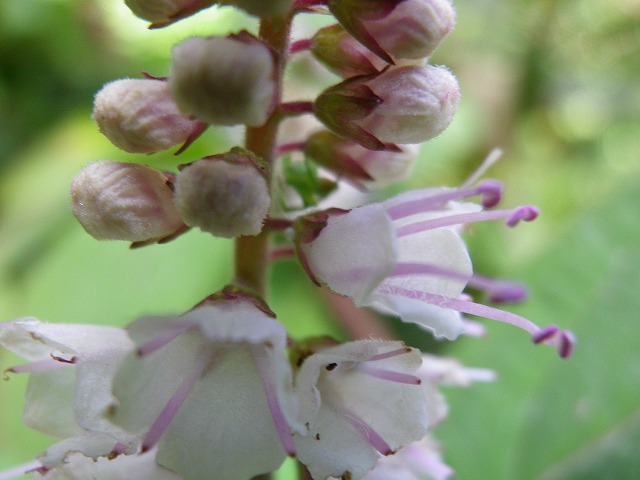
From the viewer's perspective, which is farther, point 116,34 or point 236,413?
point 116,34

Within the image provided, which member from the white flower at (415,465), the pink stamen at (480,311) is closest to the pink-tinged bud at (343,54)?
the pink stamen at (480,311)

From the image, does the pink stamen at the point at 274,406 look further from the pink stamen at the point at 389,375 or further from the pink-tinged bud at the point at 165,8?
the pink-tinged bud at the point at 165,8

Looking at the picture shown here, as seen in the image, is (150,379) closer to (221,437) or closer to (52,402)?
(221,437)

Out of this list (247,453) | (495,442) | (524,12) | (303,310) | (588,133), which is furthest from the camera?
(588,133)

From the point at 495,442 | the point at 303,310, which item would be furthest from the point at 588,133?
the point at 495,442

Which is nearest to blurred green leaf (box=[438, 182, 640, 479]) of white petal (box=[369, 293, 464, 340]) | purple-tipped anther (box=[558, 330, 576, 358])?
purple-tipped anther (box=[558, 330, 576, 358])

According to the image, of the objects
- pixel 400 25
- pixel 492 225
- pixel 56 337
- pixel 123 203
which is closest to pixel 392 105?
pixel 400 25

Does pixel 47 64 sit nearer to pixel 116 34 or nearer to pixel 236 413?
pixel 116 34
